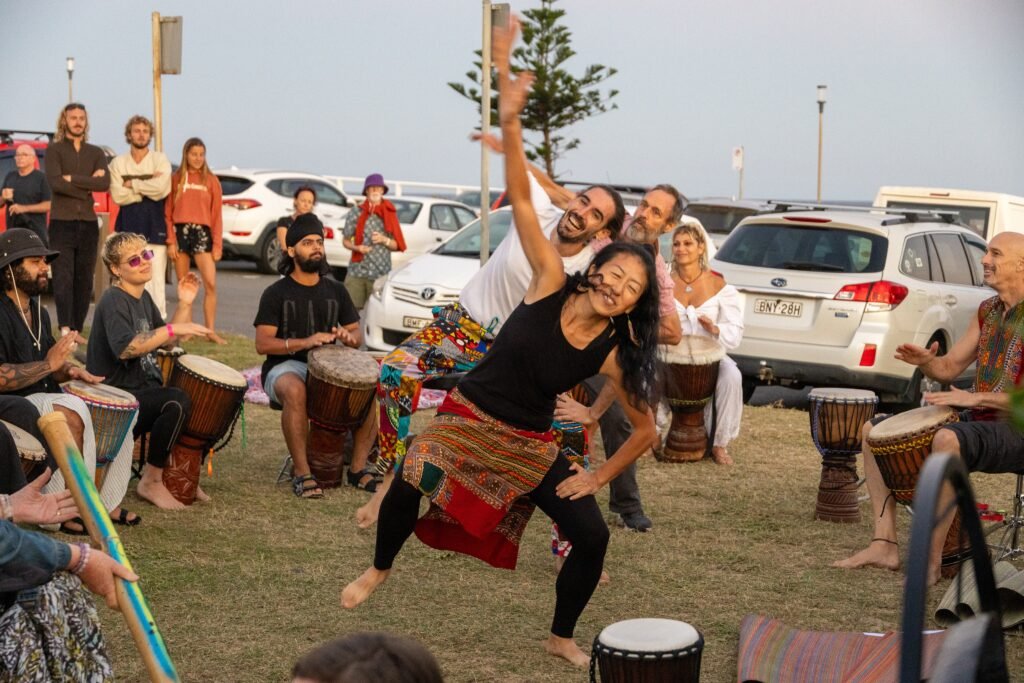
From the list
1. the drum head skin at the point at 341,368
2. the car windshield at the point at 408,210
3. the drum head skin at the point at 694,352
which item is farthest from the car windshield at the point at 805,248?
the car windshield at the point at 408,210

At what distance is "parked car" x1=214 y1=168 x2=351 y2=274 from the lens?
2127 centimetres

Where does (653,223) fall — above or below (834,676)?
above

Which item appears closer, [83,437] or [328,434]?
[83,437]

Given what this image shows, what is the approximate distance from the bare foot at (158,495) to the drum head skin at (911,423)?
3610 millimetres

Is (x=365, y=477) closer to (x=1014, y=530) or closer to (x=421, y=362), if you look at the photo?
(x=421, y=362)

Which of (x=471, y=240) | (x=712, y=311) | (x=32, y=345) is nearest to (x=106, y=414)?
(x=32, y=345)

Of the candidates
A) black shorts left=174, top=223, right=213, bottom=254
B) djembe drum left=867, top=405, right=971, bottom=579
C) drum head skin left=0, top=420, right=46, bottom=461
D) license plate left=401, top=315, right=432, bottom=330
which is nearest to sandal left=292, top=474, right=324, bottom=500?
drum head skin left=0, top=420, right=46, bottom=461

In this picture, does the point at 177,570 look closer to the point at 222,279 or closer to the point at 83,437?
the point at 83,437

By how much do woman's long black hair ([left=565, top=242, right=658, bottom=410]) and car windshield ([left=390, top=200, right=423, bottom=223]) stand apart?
16261 millimetres

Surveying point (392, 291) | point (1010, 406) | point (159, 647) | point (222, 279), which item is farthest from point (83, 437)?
point (222, 279)

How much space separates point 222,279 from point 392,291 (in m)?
9.06

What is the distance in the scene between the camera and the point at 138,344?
6.86m

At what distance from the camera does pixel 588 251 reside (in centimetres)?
582

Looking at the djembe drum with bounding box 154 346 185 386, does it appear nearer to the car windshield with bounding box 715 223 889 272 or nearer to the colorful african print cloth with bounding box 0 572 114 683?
the colorful african print cloth with bounding box 0 572 114 683
